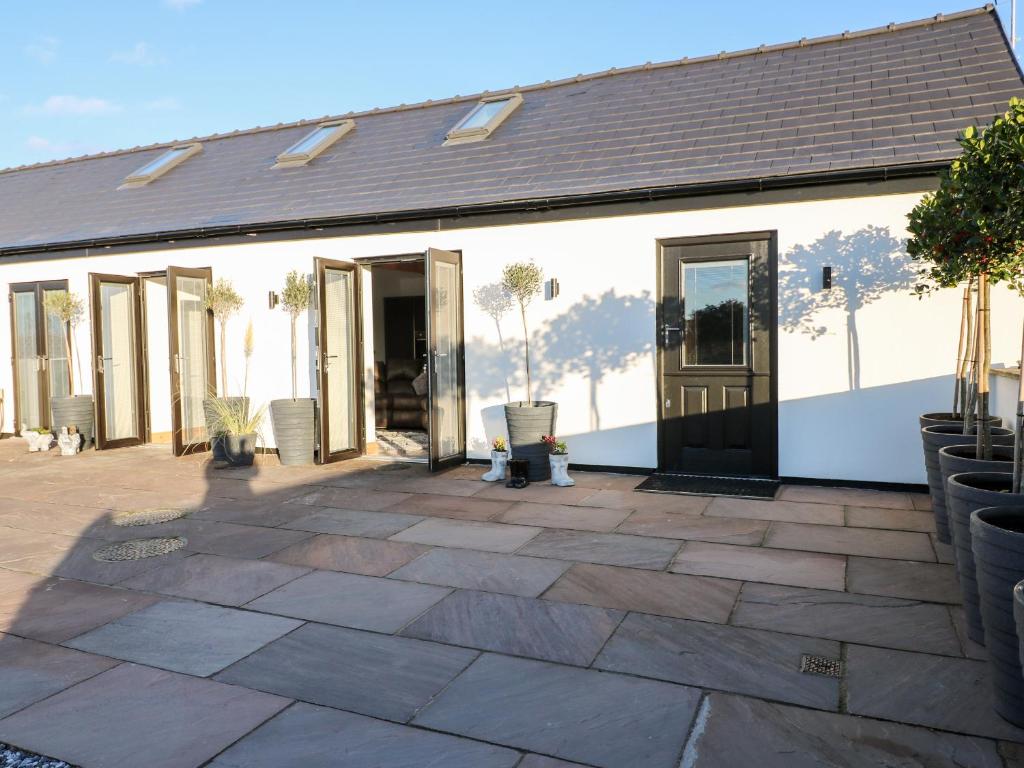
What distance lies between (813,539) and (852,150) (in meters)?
3.40

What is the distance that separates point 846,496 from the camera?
5613mm

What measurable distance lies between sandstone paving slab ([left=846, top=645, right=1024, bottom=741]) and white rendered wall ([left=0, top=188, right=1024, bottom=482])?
3.43 meters

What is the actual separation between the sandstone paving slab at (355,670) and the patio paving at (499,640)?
0.01 m

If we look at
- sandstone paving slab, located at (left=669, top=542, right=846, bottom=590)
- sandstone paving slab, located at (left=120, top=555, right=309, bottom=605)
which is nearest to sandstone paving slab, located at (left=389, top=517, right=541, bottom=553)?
sandstone paving slab, located at (left=120, top=555, right=309, bottom=605)

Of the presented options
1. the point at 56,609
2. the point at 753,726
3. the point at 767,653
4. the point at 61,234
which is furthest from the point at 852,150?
the point at 61,234

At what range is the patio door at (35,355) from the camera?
30.8 ft

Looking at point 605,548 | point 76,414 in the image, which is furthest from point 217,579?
point 76,414

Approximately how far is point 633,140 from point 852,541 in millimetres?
4709

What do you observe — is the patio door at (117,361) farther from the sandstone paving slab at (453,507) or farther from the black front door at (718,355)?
the black front door at (718,355)

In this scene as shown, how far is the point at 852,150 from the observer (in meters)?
5.94

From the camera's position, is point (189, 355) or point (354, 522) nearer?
point (354, 522)

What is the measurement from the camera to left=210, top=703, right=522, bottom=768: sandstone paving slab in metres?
2.13

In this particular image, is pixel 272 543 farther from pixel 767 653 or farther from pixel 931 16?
pixel 931 16

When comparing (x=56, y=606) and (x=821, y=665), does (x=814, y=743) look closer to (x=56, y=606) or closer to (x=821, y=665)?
(x=821, y=665)
